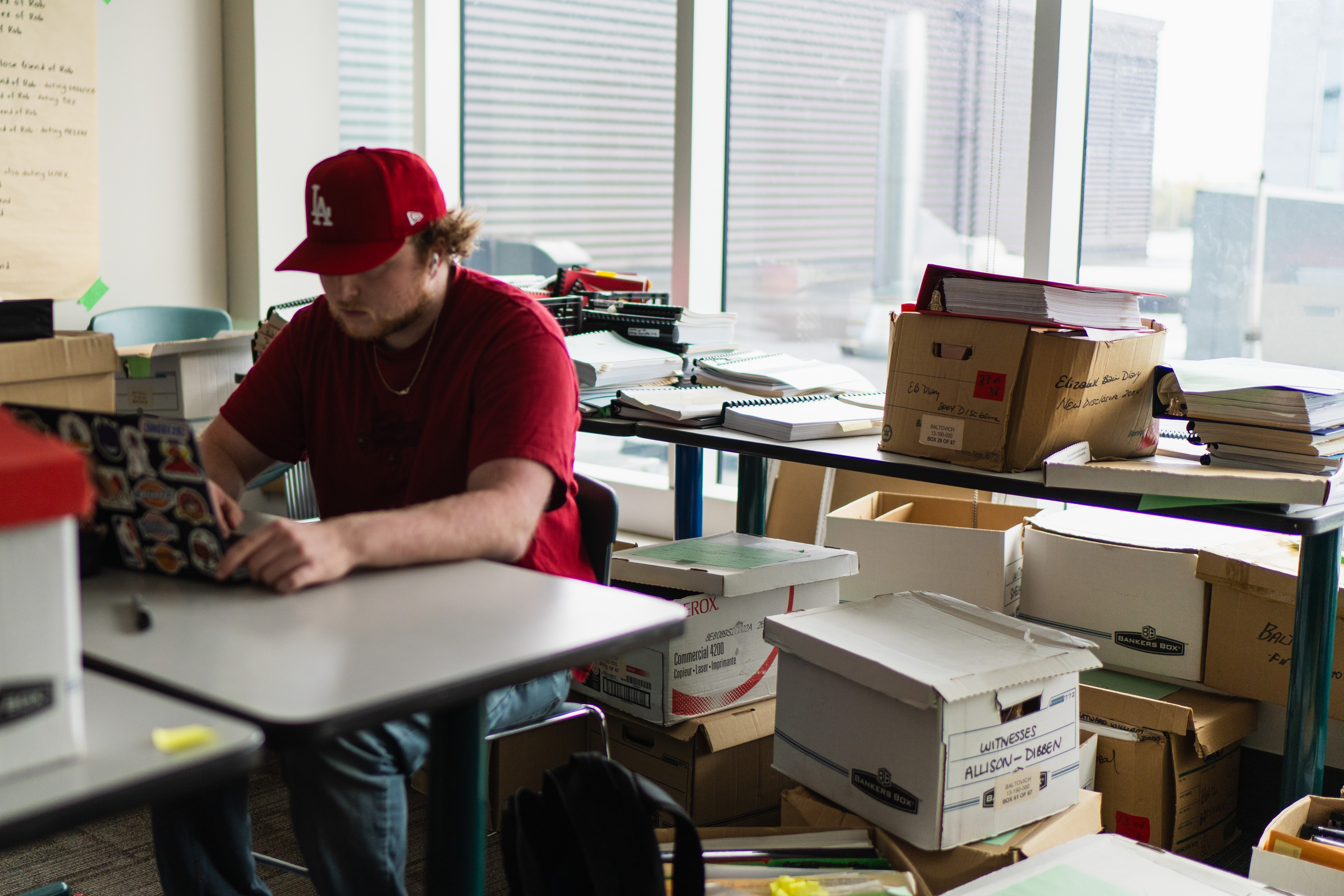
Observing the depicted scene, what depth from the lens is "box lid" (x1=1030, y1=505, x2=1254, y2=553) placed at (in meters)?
2.29

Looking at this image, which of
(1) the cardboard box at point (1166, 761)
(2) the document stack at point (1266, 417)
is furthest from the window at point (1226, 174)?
(1) the cardboard box at point (1166, 761)

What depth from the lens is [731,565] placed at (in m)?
2.23

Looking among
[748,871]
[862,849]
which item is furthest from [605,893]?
[862,849]

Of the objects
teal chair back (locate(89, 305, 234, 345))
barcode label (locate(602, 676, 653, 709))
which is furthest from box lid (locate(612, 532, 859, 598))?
teal chair back (locate(89, 305, 234, 345))

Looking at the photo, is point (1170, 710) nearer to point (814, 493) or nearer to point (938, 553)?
point (938, 553)

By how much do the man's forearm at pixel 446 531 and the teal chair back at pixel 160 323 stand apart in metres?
2.64

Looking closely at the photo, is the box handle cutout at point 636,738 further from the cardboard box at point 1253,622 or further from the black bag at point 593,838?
the cardboard box at point 1253,622

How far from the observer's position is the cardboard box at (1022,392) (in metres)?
1.91

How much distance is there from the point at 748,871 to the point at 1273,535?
1.37 metres

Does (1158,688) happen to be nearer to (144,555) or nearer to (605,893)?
(605,893)

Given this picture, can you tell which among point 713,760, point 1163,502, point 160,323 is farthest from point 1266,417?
point 160,323

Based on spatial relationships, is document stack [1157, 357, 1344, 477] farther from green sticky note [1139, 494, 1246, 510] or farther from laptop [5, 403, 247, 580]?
laptop [5, 403, 247, 580]

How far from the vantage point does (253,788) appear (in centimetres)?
245

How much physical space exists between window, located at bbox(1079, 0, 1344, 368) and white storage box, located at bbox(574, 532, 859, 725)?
3.99 feet
